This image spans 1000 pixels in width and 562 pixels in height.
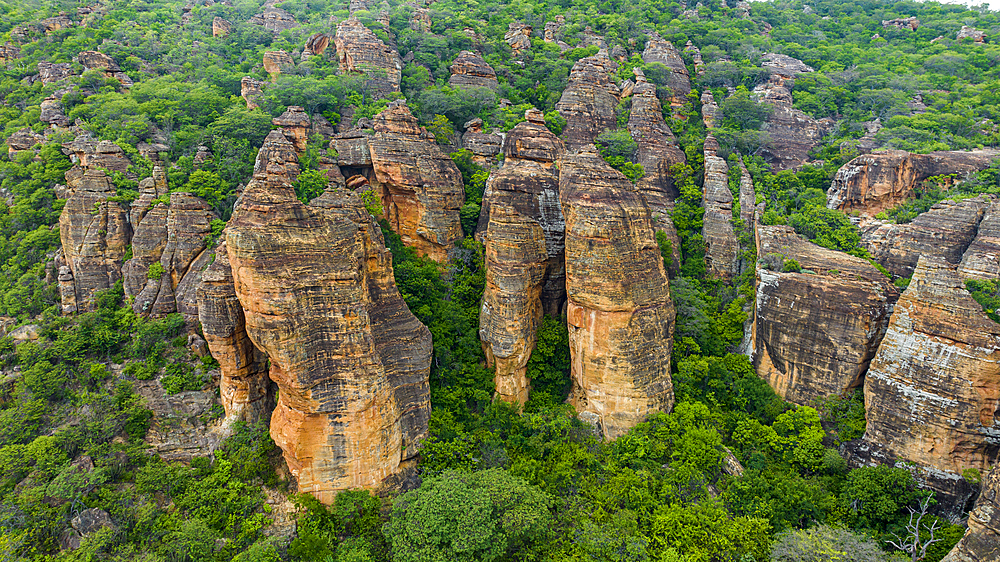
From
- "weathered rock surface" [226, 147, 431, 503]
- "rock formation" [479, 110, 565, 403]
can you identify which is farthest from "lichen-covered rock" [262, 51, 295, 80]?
"weathered rock surface" [226, 147, 431, 503]

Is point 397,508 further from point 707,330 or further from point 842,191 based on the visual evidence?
point 842,191

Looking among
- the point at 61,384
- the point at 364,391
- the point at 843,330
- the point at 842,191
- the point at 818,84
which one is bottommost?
the point at 61,384

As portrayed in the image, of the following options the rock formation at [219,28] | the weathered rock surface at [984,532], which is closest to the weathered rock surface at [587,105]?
the weathered rock surface at [984,532]

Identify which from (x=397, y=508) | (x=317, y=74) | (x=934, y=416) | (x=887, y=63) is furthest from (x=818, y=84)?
(x=397, y=508)

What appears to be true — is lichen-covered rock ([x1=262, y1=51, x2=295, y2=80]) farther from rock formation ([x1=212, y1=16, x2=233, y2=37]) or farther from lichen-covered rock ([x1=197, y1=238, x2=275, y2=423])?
lichen-covered rock ([x1=197, y1=238, x2=275, y2=423])

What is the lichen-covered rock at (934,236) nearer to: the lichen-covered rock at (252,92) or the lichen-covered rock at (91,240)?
the lichen-covered rock at (91,240)
